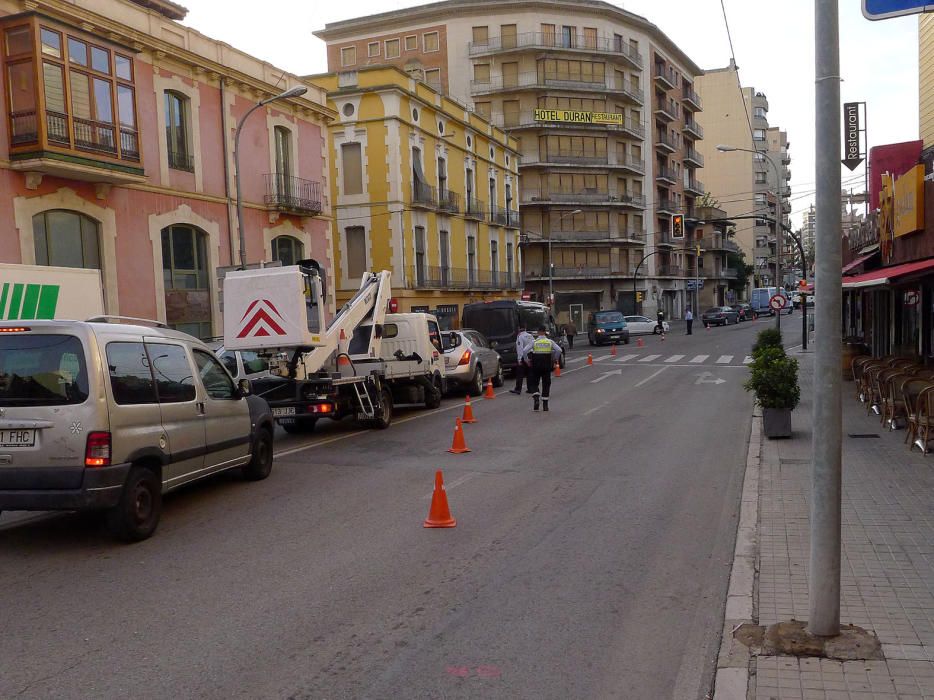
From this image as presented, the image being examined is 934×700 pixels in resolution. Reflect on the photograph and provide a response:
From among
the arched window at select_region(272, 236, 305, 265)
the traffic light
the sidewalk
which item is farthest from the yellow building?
the sidewalk

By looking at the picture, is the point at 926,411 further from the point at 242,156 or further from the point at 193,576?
the point at 242,156

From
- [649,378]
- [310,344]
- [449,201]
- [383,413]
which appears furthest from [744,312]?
[310,344]

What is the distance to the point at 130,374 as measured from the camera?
7418mm

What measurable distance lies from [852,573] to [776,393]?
6.68 meters

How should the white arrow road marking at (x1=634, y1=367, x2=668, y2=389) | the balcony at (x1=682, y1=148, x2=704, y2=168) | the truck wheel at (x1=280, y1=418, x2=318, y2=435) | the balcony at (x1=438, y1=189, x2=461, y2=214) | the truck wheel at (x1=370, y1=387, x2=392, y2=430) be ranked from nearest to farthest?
the truck wheel at (x1=370, y1=387, x2=392, y2=430), the truck wheel at (x1=280, y1=418, x2=318, y2=435), the white arrow road marking at (x1=634, y1=367, x2=668, y2=389), the balcony at (x1=438, y1=189, x2=461, y2=214), the balcony at (x1=682, y1=148, x2=704, y2=168)

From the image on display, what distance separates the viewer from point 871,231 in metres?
21.9

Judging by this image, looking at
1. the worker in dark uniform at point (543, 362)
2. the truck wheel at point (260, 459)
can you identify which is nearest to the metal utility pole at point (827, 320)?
the truck wheel at point (260, 459)

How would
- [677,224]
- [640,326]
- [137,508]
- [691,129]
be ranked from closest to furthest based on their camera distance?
[137,508] → [677,224] → [640,326] → [691,129]

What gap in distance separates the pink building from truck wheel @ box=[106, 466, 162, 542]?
13.2 metres

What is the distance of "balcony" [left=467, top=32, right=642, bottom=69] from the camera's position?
62969 mm

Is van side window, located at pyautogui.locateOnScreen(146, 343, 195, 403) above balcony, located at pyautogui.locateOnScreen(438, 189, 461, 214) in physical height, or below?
below

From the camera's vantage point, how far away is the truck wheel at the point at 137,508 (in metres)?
7.16

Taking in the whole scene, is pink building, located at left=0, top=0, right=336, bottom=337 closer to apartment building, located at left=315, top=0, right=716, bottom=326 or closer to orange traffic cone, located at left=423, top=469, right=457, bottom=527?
orange traffic cone, located at left=423, top=469, right=457, bottom=527

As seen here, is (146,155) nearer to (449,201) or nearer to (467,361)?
(467,361)
